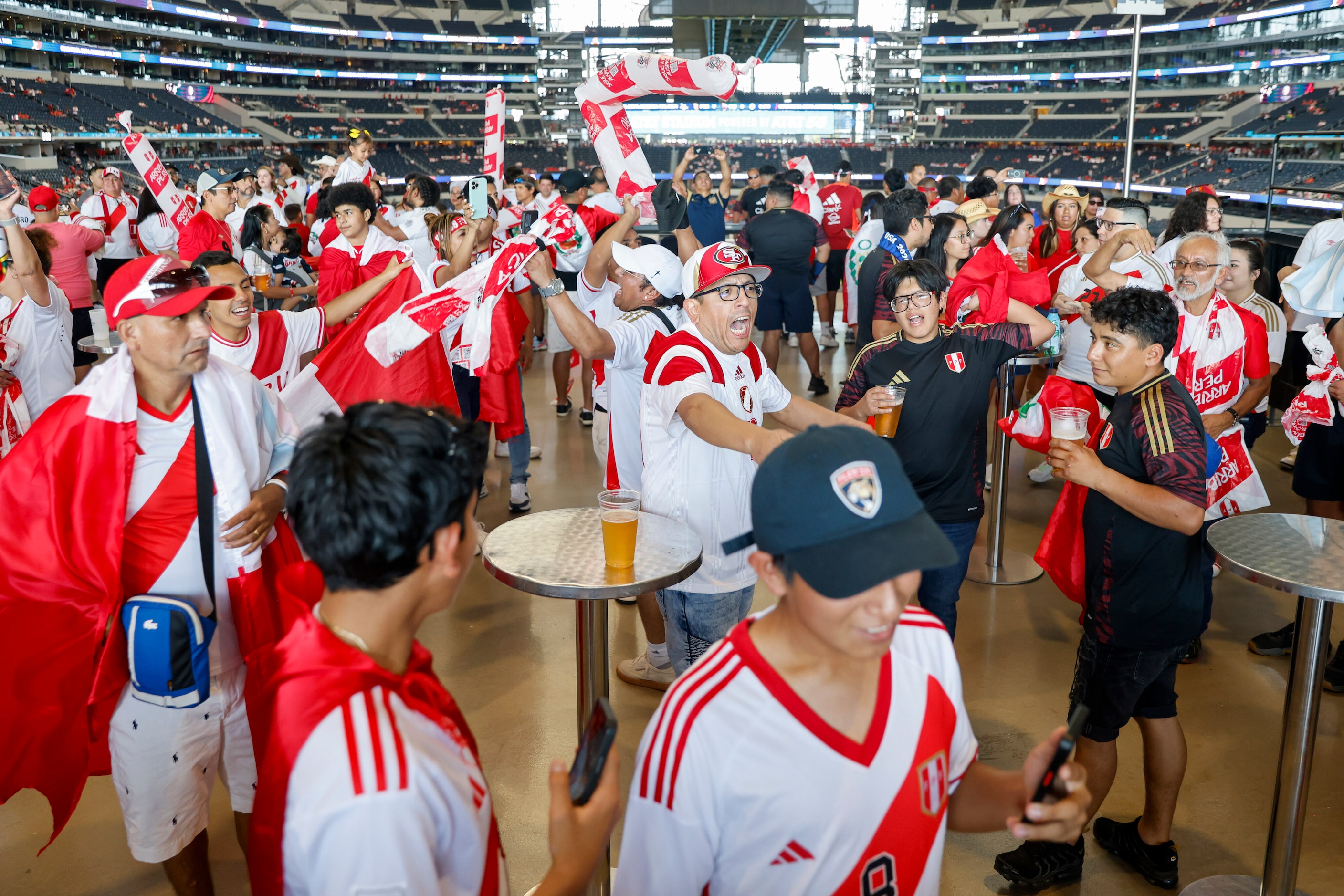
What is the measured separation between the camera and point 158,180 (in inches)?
278

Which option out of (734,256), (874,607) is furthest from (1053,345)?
(874,607)

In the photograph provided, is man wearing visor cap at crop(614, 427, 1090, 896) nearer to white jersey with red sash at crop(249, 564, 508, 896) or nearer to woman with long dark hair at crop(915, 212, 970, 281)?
white jersey with red sash at crop(249, 564, 508, 896)

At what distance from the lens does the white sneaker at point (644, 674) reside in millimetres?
3578

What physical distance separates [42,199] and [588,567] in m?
7.28

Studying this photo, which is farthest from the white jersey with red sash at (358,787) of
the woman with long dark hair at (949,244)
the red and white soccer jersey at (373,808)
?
the woman with long dark hair at (949,244)

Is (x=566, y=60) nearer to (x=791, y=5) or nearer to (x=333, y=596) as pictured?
(x=791, y=5)

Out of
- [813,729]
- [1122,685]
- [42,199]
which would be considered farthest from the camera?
[42,199]

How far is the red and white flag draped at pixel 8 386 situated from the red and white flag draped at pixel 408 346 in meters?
1.94

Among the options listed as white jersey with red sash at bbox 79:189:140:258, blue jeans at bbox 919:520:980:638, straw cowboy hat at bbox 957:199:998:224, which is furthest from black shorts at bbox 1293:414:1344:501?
white jersey with red sash at bbox 79:189:140:258

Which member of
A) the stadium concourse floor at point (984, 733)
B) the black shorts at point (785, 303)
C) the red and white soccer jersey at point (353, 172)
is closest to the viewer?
the stadium concourse floor at point (984, 733)

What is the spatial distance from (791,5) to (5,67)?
2162 centimetres

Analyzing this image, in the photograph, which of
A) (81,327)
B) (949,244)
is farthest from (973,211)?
(81,327)

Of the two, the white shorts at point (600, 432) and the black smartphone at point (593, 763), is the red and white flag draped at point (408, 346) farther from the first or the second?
the black smartphone at point (593, 763)

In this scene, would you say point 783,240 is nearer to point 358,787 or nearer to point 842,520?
point 842,520
